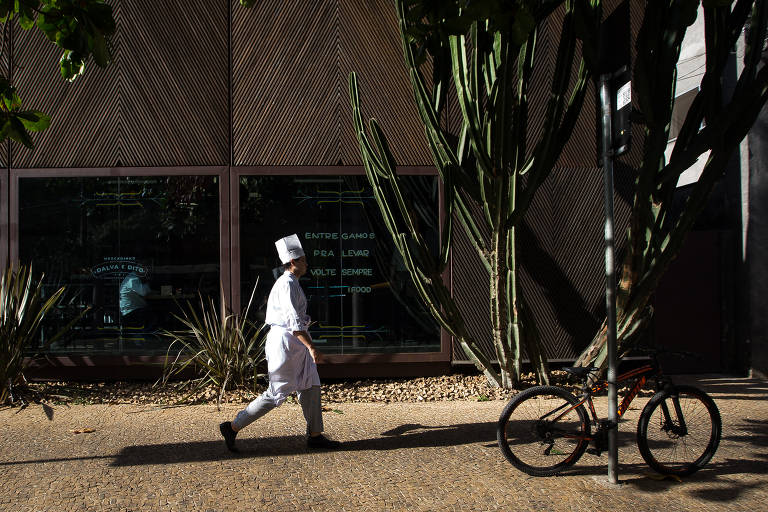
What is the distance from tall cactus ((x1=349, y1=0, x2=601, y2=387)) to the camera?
22.5 feet

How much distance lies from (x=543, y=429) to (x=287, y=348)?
2.09 metres

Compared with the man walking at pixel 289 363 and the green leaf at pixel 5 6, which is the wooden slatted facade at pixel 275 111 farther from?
the green leaf at pixel 5 6

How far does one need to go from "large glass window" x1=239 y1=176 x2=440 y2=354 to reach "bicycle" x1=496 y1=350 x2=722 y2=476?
3.71 m

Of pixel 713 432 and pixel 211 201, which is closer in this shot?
pixel 713 432

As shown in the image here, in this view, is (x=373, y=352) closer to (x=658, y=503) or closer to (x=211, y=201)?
(x=211, y=201)

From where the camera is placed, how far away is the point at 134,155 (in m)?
8.42

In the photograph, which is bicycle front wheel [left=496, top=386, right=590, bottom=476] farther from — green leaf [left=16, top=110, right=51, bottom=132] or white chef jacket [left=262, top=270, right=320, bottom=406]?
green leaf [left=16, top=110, right=51, bottom=132]

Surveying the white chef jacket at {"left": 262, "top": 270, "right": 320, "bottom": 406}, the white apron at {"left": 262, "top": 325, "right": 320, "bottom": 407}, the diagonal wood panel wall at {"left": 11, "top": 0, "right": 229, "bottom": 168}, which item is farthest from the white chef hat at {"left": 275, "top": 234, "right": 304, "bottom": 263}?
the diagonal wood panel wall at {"left": 11, "top": 0, "right": 229, "bottom": 168}

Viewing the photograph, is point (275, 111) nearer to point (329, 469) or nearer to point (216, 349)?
point (216, 349)

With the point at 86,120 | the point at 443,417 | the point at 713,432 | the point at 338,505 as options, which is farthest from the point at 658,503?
the point at 86,120

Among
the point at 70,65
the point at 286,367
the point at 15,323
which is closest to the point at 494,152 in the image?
the point at 286,367

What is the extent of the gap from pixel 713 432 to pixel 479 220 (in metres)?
4.19

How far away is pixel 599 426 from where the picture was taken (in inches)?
185

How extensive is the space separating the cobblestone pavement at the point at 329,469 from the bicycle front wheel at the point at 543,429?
12 centimetres
